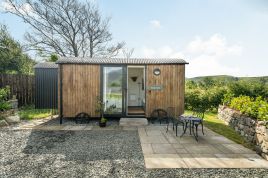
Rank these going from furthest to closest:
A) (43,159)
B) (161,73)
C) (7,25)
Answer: (7,25)
(161,73)
(43,159)

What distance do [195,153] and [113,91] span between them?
4179 mm

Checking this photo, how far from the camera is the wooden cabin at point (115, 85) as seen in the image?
7102 millimetres

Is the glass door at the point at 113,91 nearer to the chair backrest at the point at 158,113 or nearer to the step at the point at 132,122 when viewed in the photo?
the step at the point at 132,122

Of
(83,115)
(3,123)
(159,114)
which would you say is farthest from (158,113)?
(3,123)

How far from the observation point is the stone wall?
11.9 feet

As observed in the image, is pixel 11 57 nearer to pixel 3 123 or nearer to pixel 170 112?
pixel 3 123

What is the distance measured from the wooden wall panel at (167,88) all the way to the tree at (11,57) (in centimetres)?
1385

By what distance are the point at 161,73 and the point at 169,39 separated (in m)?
4.00

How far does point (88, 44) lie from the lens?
16.8m

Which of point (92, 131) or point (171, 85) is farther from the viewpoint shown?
point (171, 85)

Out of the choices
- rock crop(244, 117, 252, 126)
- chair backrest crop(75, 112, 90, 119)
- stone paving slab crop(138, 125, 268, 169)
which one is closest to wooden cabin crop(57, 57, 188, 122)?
chair backrest crop(75, 112, 90, 119)

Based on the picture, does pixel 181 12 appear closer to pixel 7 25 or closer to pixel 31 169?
pixel 31 169

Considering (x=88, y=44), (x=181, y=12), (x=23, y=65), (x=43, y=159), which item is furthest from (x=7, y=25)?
(x=43, y=159)

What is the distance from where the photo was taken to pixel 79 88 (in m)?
7.12
